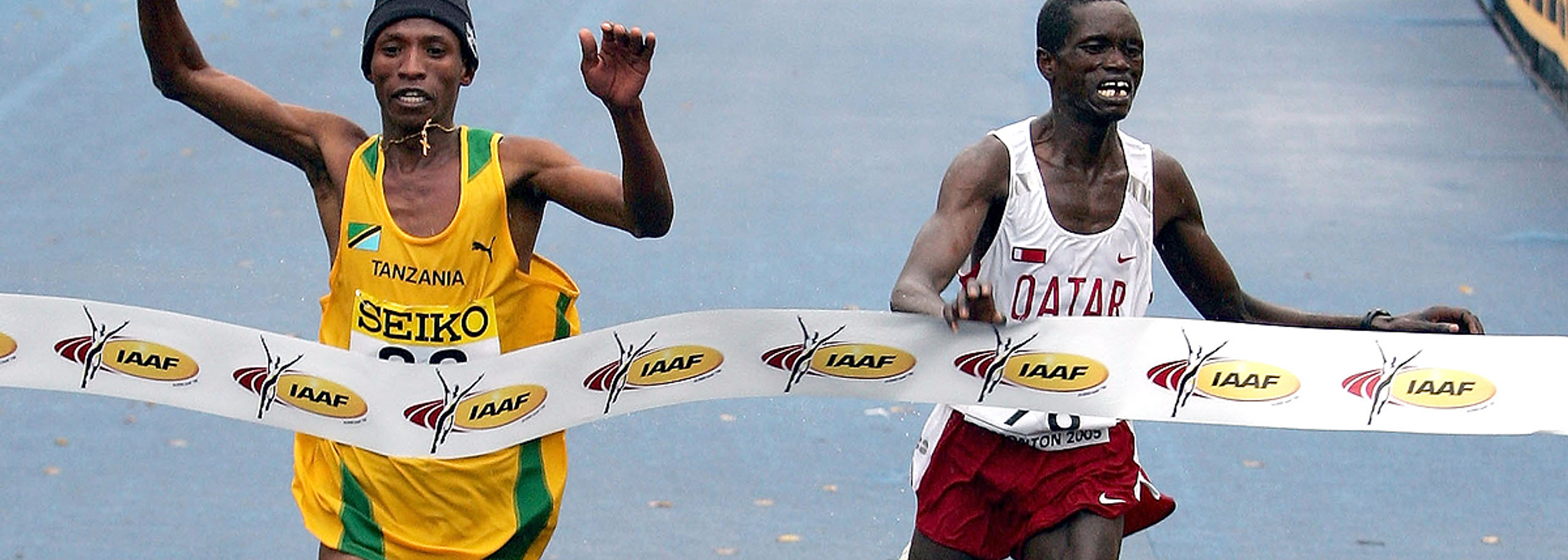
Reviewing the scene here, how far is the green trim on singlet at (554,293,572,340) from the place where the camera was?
4477 mm

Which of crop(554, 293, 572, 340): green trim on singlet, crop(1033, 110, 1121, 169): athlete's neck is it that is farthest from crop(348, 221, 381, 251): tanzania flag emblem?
crop(1033, 110, 1121, 169): athlete's neck

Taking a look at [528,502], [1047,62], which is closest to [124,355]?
[528,502]

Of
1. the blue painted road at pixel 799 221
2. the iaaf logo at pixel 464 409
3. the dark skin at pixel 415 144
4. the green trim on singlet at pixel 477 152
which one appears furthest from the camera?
the blue painted road at pixel 799 221

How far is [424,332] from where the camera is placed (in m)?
4.29

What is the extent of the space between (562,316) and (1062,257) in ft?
3.56

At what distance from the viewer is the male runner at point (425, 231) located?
4199 mm

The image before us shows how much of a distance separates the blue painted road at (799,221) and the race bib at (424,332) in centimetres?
196

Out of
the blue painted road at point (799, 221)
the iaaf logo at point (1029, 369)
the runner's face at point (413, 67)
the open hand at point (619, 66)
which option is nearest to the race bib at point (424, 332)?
the runner's face at point (413, 67)

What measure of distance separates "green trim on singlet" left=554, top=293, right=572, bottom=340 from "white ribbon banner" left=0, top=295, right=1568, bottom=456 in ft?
0.22

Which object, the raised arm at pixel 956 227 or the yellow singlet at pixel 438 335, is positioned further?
the raised arm at pixel 956 227

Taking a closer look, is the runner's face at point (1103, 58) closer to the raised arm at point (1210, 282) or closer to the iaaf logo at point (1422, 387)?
the raised arm at point (1210, 282)

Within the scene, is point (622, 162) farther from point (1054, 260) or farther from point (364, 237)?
point (1054, 260)

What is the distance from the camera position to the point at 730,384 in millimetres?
4555

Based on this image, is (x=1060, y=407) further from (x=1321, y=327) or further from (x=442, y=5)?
(x=442, y=5)
